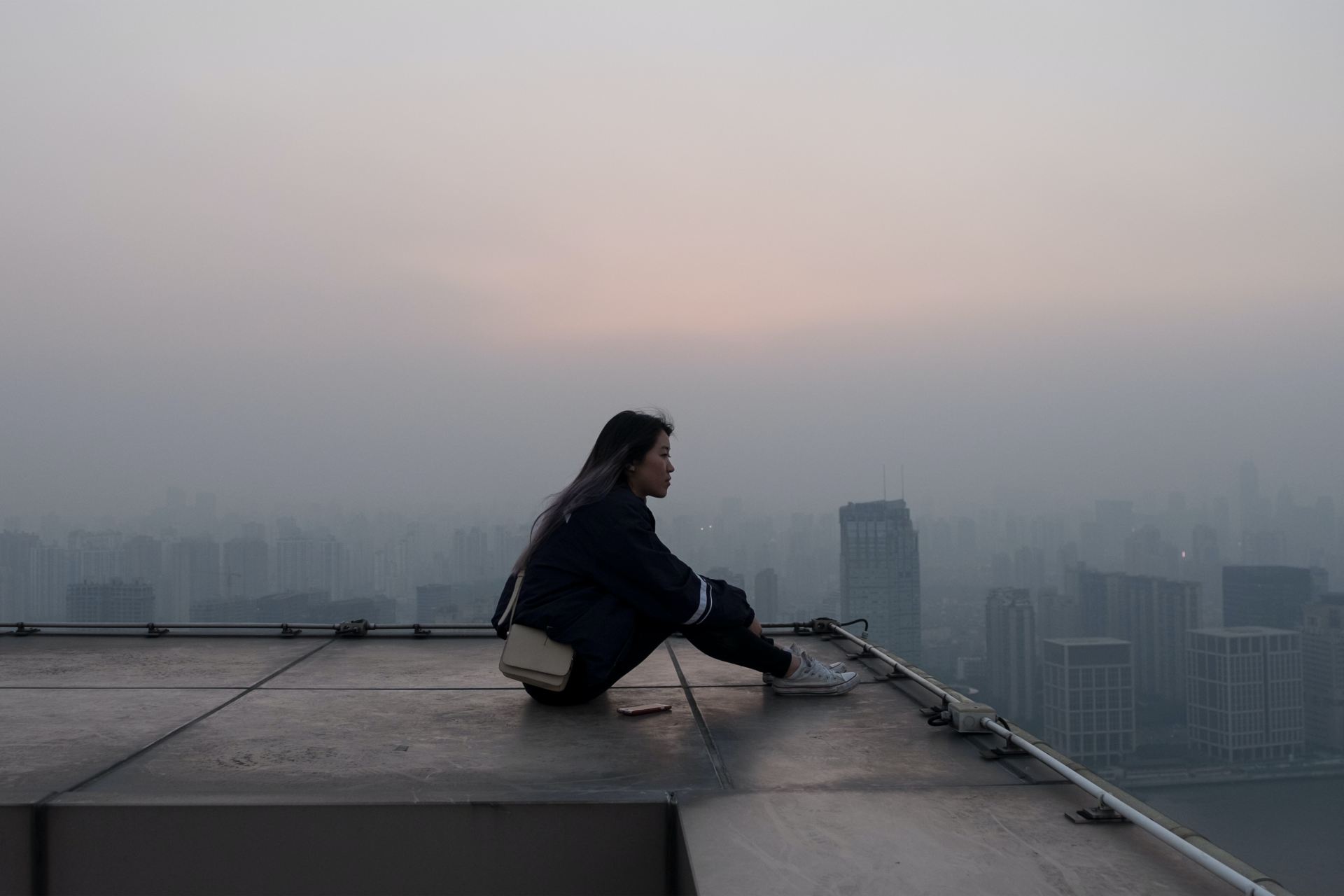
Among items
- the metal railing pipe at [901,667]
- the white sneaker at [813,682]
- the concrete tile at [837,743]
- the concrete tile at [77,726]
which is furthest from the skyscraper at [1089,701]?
the concrete tile at [77,726]

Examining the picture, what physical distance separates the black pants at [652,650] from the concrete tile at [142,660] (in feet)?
5.61

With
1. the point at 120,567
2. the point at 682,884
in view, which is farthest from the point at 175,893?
the point at 120,567

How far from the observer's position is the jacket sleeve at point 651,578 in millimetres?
3582

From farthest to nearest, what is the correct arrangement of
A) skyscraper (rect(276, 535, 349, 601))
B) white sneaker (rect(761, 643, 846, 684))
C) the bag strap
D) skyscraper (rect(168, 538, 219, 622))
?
skyscraper (rect(276, 535, 349, 601)) → skyscraper (rect(168, 538, 219, 622)) → white sneaker (rect(761, 643, 846, 684)) → the bag strap

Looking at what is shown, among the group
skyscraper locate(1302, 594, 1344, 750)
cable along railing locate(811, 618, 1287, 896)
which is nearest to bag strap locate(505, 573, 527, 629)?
cable along railing locate(811, 618, 1287, 896)

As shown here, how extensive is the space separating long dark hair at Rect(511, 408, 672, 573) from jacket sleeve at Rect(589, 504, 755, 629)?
5.5 inches

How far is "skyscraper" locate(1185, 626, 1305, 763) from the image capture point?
35.1 metres

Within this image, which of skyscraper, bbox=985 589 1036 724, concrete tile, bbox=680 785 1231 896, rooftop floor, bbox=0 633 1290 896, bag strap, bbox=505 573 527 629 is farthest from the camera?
skyscraper, bbox=985 589 1036 724

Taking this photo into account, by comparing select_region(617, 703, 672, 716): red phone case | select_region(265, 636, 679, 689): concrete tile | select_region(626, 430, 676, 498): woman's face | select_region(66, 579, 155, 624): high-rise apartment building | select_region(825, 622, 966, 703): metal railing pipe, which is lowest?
select_region(66, 579, 155, 624): high-rise apartment building

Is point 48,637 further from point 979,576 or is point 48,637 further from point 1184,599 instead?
point 979,576

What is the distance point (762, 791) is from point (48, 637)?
17.4ft

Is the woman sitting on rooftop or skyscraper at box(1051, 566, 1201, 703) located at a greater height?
the woman sitting on rooftop

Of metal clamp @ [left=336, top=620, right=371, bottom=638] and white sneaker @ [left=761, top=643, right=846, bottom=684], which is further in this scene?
metal clamp @ [left=336, top=620, right=371, bottom=638]

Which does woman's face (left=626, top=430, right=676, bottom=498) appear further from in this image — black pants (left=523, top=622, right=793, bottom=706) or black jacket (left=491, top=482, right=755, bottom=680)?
black pants (left=523, top=622, right=793, bottom=706)
